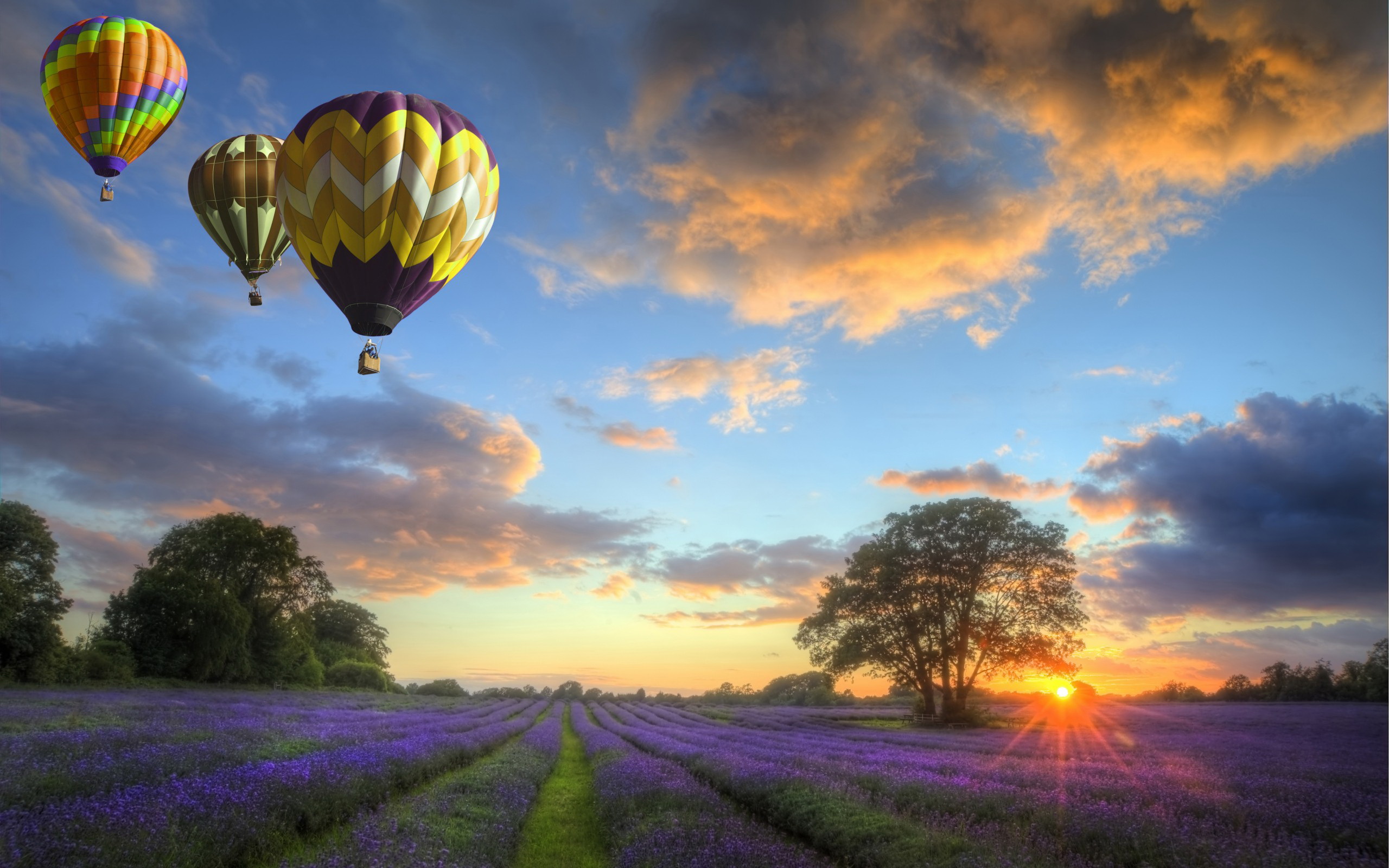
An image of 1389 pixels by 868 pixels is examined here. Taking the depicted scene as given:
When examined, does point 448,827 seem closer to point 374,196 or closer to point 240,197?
point 374,196

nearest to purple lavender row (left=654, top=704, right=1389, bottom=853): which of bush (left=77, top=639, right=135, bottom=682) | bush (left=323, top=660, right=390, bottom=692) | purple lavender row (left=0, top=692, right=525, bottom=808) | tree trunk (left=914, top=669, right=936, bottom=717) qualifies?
tree trunk (left=914, top=669, right=936, bottom=717)

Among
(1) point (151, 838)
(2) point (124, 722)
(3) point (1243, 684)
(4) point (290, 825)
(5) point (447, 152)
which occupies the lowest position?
(3) point (1243, 684)

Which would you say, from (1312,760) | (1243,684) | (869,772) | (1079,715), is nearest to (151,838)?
(869,772)

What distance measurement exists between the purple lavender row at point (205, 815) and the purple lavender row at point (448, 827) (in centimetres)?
48

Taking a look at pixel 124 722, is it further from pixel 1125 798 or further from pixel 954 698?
pixel 954 698

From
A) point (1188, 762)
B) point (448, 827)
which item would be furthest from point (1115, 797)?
point (448, 827)

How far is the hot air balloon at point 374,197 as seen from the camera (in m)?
12.3

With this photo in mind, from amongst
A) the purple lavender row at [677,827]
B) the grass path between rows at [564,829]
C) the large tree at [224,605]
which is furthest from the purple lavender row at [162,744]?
the large tree at [224,605]

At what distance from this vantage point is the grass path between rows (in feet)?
26.1

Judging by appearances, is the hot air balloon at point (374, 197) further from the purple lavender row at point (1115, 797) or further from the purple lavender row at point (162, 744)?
the purple lavender row at point (1115, 797)

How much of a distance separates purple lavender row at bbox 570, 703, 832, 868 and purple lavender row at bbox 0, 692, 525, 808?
5.68 meters

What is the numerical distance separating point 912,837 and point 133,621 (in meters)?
43.9

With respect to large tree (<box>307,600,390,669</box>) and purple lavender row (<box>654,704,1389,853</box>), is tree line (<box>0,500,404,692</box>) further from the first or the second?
purple lavender row (<box>654,704,1389,853</box>)

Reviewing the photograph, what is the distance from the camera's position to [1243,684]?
4441 cm
